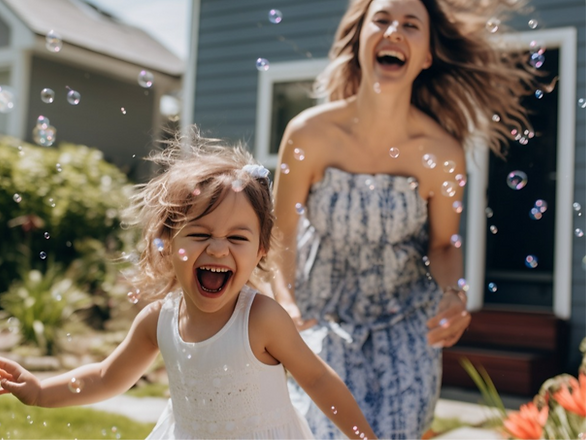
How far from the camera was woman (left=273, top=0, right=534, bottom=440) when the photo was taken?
253cm

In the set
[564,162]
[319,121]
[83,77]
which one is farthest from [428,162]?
[83,77]

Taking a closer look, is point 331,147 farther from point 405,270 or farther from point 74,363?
point 74,363

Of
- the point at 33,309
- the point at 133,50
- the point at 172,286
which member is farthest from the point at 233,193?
the point at 133,50

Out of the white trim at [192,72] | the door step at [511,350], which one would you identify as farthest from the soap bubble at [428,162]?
the white trim at [192,72]

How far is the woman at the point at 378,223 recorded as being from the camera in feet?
8.29

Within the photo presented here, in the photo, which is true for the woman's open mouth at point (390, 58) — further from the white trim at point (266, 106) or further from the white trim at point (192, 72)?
the white trim at point (192, 72)

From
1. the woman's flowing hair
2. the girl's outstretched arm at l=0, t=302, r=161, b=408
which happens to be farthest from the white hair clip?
the woman's flowing hair

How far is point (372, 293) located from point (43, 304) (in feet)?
14.6

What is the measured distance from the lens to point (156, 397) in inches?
190

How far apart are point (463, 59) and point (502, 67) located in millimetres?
258

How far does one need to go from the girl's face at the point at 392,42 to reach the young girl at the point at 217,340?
753mm

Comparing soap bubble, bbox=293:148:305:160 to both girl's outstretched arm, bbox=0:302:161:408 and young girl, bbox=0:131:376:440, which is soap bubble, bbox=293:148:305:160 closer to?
young girl, bbox=0:131:376:440

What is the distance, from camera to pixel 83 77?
Result: 45.2ft

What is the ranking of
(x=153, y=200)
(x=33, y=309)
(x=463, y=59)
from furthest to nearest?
(x=33, y=309) → (x=463, y=59) → (x=153, y=200)
